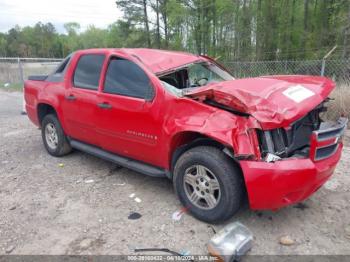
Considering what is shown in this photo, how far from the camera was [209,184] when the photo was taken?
9.82 ft

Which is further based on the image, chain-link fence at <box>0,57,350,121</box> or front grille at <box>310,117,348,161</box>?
chain-link fence at <box>0,57,350,121</box>

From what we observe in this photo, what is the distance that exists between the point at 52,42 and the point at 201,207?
2987 inches

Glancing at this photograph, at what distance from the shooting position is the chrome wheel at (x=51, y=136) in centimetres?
510

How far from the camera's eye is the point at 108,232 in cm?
303

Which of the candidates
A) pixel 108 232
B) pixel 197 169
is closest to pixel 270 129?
pixel 197 169

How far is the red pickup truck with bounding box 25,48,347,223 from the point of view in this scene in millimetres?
2650

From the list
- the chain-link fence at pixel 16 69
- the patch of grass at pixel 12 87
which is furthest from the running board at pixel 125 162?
the chain-link fence at pixel 16 69

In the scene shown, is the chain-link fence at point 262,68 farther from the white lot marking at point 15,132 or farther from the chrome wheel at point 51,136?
the white lot marking at point 15,132

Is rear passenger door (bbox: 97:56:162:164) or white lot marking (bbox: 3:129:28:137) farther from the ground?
rear passenger door (bbox: 97:56:162:164)

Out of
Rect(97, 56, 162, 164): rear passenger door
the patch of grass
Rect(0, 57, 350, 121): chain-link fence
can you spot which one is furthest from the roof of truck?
the patch of grass

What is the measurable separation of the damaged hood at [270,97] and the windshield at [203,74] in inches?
44.2

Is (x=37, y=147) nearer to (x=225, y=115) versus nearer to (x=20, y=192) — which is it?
(x=20, y=192)

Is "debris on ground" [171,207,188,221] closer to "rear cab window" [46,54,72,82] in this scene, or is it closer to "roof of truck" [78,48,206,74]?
"roof of truck" [78,48,206,74]

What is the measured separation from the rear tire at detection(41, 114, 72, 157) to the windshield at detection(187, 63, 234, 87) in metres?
2.30
